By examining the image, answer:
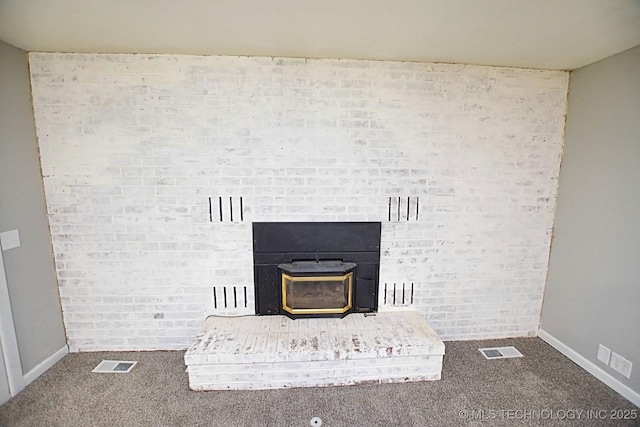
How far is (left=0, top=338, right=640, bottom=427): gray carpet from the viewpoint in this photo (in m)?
1.88

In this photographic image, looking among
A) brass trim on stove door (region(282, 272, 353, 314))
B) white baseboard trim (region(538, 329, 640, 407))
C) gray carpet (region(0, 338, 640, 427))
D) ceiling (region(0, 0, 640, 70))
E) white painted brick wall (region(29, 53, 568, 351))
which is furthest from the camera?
brass trim on stove door (region(282, 272, 353, 314))

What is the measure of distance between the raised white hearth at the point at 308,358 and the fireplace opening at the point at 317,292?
201 millimetres

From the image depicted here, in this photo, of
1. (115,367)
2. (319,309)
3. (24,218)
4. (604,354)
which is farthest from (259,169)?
(604,354)

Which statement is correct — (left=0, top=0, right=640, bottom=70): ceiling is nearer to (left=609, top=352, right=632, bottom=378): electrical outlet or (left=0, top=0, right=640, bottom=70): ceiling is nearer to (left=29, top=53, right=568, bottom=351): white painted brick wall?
(left=29, top=53, right=568, bottom=351): white painted brick wall

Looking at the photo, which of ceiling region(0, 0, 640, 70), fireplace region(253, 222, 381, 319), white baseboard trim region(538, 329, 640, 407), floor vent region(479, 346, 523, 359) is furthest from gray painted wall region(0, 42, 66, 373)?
white baseboard trim region(538, 329, 640, 407)

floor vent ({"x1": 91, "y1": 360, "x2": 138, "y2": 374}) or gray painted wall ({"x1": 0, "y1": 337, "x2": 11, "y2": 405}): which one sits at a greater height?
gray painted wall ({"x1": 0, "y1": 337, "x2": 11, "y2": 405})

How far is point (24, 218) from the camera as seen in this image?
2164 millimetres

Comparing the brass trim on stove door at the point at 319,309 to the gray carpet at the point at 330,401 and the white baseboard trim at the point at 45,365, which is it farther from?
the white baseboard trim at the point at 45,365

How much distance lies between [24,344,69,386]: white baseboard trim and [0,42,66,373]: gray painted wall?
3cm

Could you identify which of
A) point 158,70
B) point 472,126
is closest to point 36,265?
point 158,70

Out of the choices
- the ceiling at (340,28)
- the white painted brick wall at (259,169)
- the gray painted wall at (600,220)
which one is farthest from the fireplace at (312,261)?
the gray painted wall at (600,220)

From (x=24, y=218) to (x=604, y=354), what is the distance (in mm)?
4520

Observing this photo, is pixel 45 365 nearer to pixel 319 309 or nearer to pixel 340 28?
pixel 319 309

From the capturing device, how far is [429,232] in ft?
8.52
